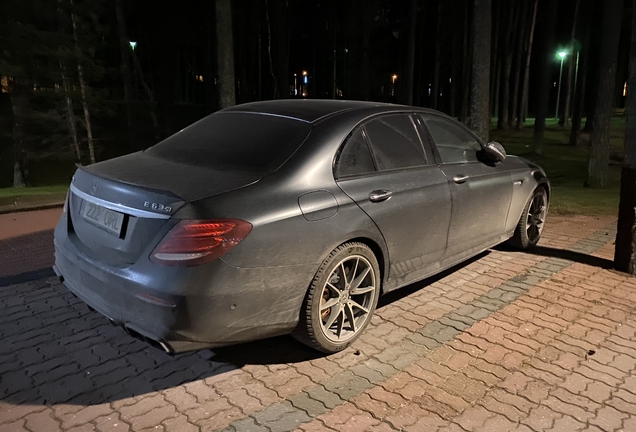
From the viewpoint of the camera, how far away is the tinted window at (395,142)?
389cm

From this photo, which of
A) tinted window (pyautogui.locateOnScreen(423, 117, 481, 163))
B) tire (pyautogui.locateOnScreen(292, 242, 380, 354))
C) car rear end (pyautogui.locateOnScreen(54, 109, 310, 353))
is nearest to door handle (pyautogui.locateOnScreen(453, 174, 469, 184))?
tinted window (pyautogui.locateOnScreen(423, 117, 481, 163))

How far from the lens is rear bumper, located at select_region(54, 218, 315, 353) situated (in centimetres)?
276

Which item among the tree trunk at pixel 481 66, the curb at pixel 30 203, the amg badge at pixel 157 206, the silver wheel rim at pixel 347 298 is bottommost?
the curb at pixel 30 203

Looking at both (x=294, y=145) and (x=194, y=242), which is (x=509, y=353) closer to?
(x=294, y=145)

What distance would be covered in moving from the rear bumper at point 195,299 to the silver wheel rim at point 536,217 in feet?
12.5

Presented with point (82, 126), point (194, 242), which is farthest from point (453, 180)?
point (82, 126)

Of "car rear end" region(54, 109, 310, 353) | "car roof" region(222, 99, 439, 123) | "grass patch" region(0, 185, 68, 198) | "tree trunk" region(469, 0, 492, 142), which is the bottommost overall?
"grass patch" region(0, 185, 68, 198)

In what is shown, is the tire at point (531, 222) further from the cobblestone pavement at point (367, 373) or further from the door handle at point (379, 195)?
the door handle at point (379, 195)

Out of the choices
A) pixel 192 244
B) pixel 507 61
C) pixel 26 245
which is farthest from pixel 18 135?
pixel 507 61

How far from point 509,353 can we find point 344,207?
1589mm

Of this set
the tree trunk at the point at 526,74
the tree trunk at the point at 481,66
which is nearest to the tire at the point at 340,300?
the tree trunk at the point at 481,66

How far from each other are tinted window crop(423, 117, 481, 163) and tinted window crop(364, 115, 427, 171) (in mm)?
317

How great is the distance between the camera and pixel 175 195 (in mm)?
2865

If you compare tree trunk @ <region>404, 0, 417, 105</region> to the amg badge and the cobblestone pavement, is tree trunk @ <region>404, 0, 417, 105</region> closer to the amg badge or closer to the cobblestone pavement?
the cobblestone pavement
